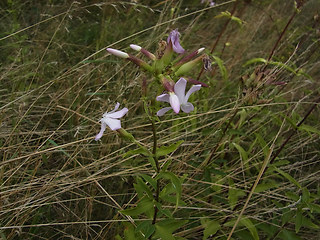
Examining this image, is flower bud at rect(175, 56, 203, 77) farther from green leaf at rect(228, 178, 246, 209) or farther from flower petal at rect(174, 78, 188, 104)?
green leaf at rect(228, 178, 246, 209)

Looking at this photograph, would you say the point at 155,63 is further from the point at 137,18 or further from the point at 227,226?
the point at 137,18

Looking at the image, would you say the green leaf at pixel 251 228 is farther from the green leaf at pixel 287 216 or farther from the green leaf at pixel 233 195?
the green leaf at pixel 287 216

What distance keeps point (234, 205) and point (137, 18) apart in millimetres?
2275

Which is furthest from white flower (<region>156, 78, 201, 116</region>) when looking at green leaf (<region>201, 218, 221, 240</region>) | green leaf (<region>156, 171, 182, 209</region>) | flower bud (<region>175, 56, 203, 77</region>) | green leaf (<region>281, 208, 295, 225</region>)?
green leaf (<region>281, 208, 295, 225</region>)

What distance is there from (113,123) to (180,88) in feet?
1.01

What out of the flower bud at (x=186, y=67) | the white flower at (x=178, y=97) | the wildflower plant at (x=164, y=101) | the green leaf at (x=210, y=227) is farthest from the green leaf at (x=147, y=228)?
the flower bud at (x=186, y=67)

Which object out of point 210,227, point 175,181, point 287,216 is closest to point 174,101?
point 175,181

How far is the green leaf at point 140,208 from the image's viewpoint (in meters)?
1.41

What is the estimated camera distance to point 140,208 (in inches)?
55.9

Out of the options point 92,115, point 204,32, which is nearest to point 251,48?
point 204,32

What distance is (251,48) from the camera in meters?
3.75

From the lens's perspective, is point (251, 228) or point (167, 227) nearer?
point (167, 227)

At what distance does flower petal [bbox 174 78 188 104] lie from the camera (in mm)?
1143

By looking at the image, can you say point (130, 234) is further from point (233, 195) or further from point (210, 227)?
point (233, 195)
